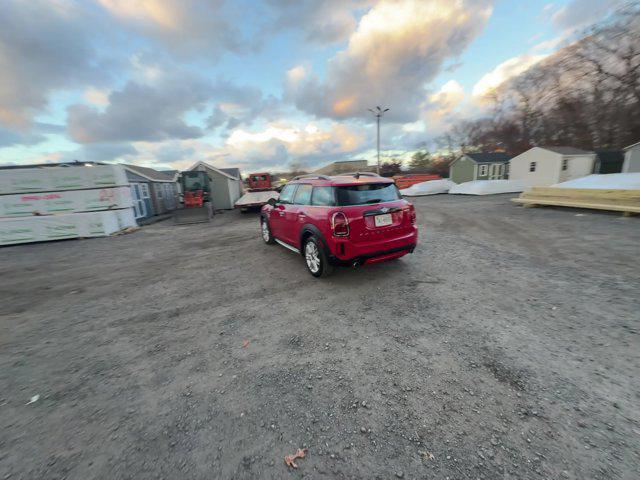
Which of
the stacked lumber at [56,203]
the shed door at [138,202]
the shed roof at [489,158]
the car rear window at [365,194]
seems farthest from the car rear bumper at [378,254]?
the shed roof at [489,158]

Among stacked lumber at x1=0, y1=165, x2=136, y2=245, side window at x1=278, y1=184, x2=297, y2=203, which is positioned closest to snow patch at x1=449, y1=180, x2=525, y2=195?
side window at x1=278, y1=184, x2=297, y2=203

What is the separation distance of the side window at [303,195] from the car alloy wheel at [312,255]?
0.82 metres

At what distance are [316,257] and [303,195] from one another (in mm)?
1345

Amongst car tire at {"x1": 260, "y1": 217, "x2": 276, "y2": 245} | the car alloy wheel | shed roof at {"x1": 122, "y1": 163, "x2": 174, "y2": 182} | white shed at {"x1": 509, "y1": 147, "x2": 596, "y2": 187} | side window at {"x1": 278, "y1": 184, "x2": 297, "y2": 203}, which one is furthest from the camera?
white shed at {"x1": 509, "y1": 147, "x2": 596, "y2": 187}

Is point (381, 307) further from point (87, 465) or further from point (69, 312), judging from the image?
point (69, 312)

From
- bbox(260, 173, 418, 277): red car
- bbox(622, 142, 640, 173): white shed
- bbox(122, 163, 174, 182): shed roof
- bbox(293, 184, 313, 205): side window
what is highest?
bbox(122, 163, 174, 182): shed roof

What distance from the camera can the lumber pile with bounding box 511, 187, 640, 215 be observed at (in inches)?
346

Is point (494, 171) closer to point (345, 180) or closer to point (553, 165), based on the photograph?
point (553, 165)

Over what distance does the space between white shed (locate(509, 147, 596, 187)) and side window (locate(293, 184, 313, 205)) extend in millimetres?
23712

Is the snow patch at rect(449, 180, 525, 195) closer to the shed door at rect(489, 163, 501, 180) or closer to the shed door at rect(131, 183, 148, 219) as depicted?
the shed door at rect(489, 163, 501, 180)

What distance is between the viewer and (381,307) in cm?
364

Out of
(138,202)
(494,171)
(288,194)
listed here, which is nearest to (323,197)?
(288,194)

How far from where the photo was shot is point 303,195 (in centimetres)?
521

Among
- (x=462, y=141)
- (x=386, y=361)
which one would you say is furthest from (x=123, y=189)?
(x=462, y=141)
